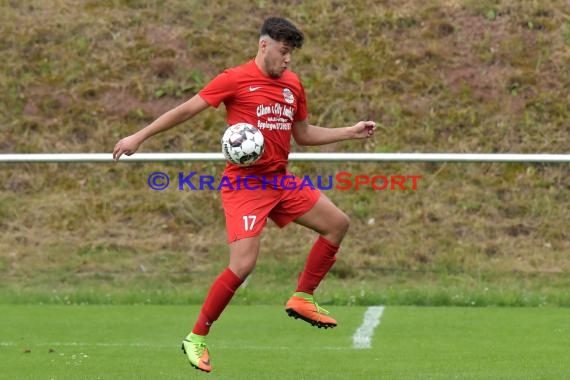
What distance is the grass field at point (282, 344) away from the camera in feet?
27.9

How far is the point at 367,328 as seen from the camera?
11.0 m

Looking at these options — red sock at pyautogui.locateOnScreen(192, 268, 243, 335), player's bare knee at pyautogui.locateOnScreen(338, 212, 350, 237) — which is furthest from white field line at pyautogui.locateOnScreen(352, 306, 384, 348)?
red sock at pyautogui.locateOnScreen(192, 268, 243, 335)

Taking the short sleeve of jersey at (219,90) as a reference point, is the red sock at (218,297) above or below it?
below

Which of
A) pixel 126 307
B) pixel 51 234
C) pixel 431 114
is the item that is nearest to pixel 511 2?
pixel 431 114

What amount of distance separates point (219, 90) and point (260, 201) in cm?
80

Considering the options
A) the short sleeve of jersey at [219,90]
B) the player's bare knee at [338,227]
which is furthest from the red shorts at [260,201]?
the short sleeve of jersey at [219,90]

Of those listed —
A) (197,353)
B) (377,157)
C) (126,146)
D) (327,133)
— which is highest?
(327,133)

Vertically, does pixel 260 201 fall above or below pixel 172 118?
below

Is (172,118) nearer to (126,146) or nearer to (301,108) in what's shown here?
(126,146)

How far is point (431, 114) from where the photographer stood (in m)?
18.1

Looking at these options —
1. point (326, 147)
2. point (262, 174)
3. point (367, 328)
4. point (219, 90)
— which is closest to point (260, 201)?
point (262, 174)

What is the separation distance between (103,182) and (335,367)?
29.4 ft

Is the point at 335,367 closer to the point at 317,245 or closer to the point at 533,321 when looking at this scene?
the point at 317,245

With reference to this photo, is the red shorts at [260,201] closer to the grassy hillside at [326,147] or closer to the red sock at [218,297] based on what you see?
the red sock at [218,297]
